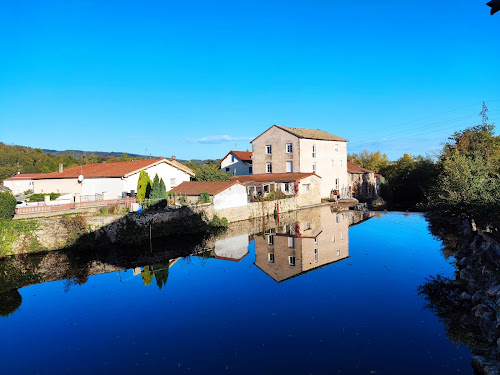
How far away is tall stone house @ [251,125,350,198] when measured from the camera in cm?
4522

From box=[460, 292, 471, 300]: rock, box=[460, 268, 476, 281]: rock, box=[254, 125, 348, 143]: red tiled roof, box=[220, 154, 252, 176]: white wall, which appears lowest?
box=[460, 292, 471, 300]: rock

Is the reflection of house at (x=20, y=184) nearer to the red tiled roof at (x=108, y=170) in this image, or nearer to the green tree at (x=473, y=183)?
the red tiled roof at (x=108, y=170)

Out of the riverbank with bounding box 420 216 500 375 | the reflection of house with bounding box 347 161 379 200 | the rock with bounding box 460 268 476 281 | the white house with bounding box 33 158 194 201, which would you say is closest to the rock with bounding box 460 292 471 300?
the riverbank with bounding box 420 216 500 375

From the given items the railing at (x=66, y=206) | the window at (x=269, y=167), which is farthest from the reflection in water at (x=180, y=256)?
the window at (x=269, y=167)

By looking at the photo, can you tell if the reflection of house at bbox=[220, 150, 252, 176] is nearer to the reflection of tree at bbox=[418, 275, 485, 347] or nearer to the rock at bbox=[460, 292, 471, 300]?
the reflection of tree at bbox=[418, 275, 485, 347]

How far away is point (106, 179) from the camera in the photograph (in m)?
34.3

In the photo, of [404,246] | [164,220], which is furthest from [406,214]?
[164,220]

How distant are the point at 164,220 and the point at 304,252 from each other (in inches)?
427

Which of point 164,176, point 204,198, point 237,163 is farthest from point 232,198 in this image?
point 237,163

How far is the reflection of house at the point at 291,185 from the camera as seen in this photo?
39469mm

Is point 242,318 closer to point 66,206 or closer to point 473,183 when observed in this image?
point 473,183

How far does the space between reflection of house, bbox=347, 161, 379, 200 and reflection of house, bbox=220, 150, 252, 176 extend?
50.9ft

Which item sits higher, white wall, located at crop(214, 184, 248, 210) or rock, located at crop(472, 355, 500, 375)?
white wall, located at crop(214, 184, 248, 210)

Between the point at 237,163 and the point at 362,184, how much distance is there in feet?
66.8
